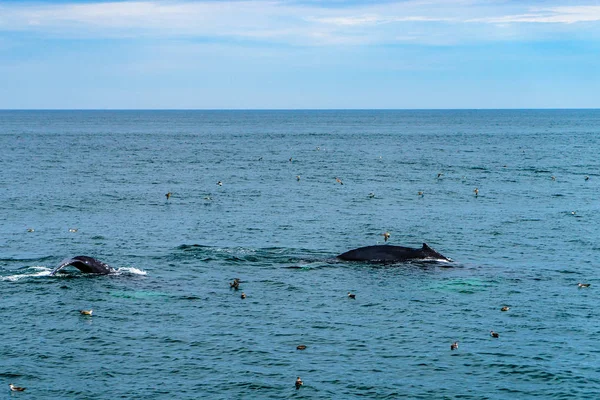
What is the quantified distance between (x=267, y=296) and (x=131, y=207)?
33.7 m

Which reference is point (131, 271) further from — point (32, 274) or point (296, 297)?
point (296, 297)

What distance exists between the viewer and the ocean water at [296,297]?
27672mm

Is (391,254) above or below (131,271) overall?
above

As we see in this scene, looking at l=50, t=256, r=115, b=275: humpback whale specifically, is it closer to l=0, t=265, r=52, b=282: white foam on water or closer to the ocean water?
the ocean water

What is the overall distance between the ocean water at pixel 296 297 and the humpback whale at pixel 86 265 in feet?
1.91

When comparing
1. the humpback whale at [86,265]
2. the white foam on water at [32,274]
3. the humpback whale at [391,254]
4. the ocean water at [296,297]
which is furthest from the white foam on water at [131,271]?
the humpback whale at [391,254]

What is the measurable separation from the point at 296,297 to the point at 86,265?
37.3ft

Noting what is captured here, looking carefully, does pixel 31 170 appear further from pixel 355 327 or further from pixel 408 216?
pixel 355 327

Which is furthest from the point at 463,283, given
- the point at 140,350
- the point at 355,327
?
the point at 140,350

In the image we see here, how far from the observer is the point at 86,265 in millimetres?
39656

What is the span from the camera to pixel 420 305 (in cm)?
3572

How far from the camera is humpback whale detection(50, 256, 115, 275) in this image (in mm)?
39094

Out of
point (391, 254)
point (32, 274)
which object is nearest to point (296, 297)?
point (391, 254)

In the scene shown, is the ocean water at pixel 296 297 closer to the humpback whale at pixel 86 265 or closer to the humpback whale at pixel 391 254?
the humpback whale at pixel 86 265
